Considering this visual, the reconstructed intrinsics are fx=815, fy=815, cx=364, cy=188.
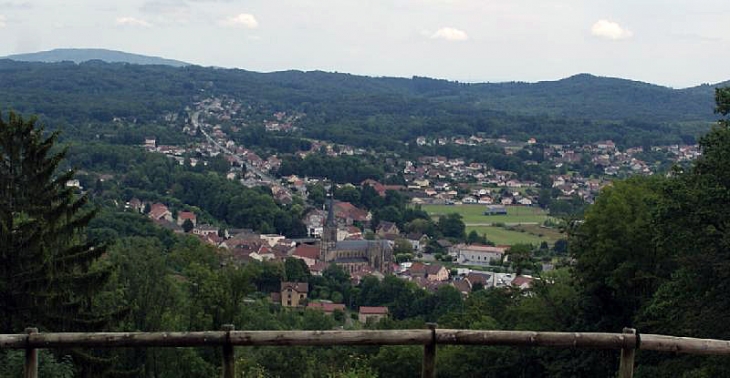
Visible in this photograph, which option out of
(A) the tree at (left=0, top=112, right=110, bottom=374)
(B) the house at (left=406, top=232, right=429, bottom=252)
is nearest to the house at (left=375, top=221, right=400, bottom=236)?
(B) the house at (left=406, top=232, right=429, bottom=252)

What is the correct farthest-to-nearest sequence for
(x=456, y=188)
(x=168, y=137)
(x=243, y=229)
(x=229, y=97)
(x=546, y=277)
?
(x=229, y=97)
(x=168, y=137)
(x=456, y=188)
(x=243, y=229)
(x=546, y=277)

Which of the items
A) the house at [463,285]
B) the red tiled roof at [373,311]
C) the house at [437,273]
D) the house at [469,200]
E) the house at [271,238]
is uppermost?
the red tiled roof at [373,311]

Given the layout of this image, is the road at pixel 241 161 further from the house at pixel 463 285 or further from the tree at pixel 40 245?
the tree at pixel 40 245

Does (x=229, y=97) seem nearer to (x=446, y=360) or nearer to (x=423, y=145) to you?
(x=423, y=145)

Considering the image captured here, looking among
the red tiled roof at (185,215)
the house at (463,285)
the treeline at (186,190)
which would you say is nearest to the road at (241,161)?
the treeline at (186,190)

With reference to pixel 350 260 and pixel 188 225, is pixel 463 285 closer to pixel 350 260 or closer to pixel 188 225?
pixel 350 260

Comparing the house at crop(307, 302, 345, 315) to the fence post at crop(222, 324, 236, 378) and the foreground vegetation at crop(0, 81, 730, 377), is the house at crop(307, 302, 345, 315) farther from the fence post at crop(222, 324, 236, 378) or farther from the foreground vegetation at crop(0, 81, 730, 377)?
the fence post at crop(222, 324, 236, 378)

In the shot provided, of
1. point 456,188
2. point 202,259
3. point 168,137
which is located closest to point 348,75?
point 168,137

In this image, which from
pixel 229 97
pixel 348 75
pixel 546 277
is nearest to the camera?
pixel 546 277
